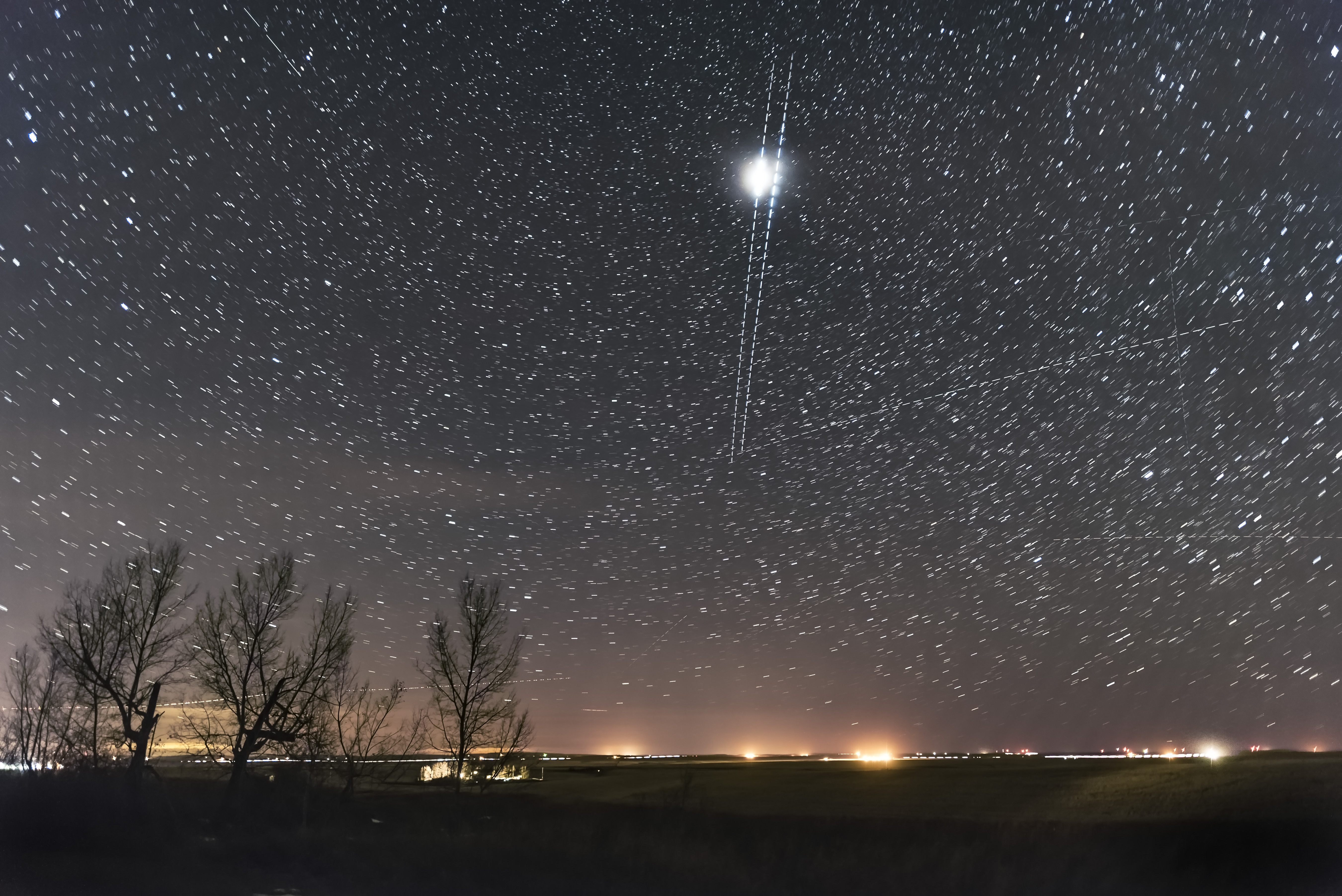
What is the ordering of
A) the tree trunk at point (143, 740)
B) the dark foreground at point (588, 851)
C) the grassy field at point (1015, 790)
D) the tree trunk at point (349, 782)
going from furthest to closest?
the tree trunk at point (349, 782), the grassy field at point (1015, 790), the tree trunk at point (143, 740), the dark foreground at point (588, 851)

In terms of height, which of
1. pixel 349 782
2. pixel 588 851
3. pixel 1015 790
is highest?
pixel 1015 790

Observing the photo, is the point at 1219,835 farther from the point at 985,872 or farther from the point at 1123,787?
the point at 1123,787

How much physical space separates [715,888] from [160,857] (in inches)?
472

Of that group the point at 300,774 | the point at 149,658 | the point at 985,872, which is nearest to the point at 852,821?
the point at 985,872

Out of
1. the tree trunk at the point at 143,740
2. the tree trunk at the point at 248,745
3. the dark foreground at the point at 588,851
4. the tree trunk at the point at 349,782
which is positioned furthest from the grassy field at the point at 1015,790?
the tree trunk at the point at 143,740

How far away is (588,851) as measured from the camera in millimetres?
25859

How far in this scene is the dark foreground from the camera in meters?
19.8

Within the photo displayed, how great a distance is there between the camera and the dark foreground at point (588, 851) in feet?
64.9

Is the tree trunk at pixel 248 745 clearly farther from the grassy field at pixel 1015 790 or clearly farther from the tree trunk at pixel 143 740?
the grassy field at pixel 1015 790

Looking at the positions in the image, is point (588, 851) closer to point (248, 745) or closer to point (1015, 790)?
point (248, 745)

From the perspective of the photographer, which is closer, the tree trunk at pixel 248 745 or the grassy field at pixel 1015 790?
the tree trunk at pixel 248 745

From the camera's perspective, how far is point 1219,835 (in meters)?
28.7

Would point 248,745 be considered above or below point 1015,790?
below

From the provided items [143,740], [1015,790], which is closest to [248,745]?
[143,740]
